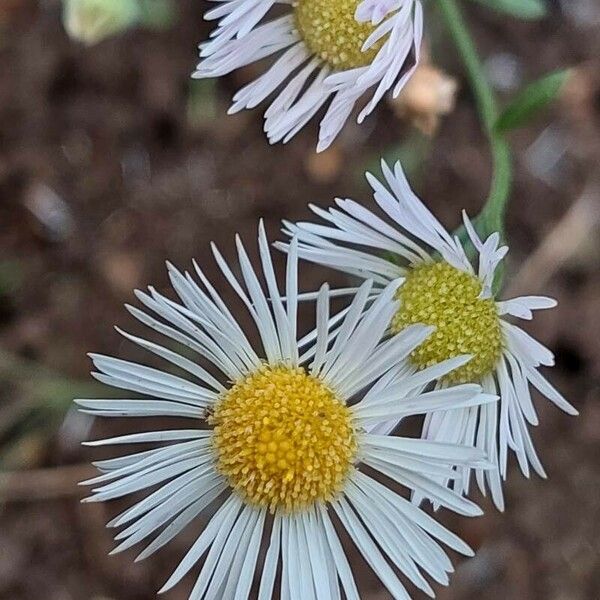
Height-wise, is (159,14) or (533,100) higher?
(159,14)

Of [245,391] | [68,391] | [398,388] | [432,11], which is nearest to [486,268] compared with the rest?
[398,388]

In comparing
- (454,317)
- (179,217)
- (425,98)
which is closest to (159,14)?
(179,217)

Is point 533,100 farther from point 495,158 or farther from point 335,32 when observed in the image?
point 335,32

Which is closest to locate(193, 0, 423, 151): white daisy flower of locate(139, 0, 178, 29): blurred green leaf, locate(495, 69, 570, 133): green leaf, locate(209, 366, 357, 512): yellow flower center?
locate(495, 69, 570, 133): green leaf

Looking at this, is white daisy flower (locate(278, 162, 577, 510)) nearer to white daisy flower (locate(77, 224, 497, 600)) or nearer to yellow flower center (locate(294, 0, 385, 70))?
white daisy flower (locate(77, 224, 497, 600))

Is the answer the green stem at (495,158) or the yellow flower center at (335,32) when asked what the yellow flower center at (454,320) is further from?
the yellow flower center at (335,32)

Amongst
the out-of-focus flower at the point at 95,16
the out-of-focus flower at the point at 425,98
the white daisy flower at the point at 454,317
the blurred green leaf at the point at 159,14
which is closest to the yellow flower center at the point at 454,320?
the white daisy flower at the point at 454,317
